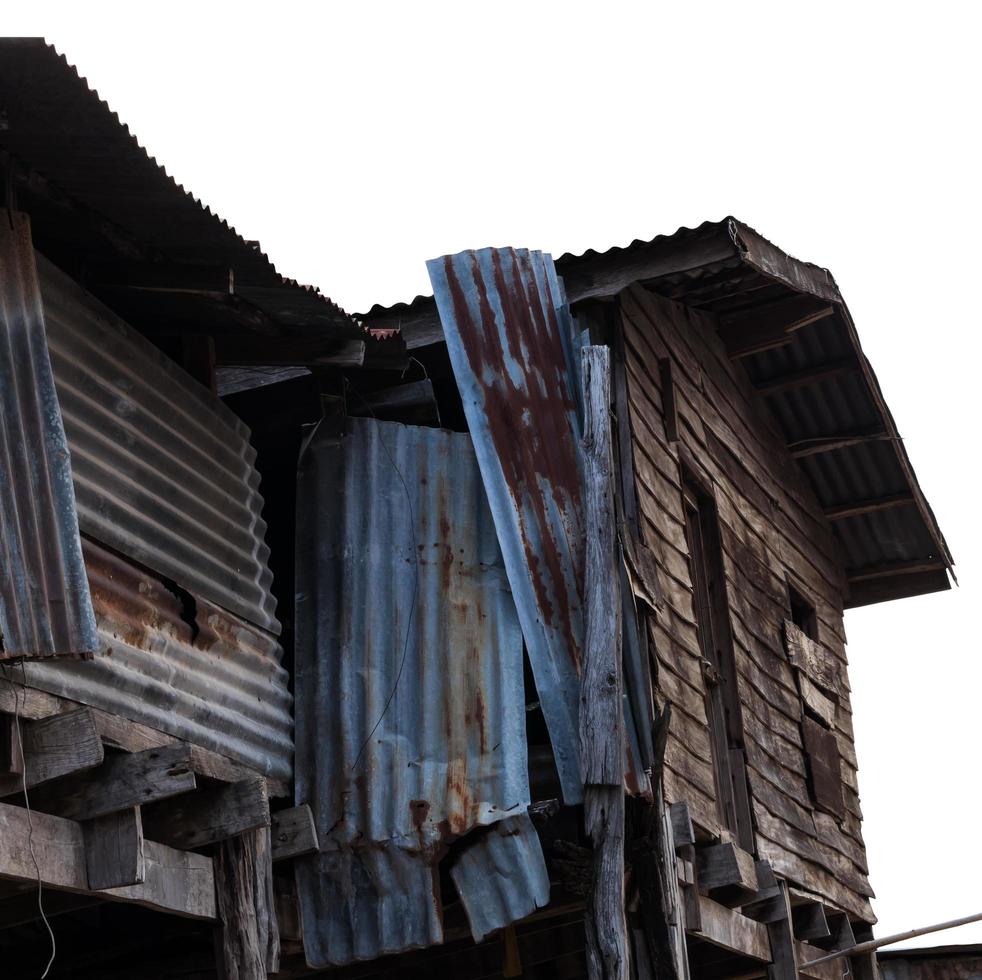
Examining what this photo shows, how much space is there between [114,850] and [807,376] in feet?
24.6

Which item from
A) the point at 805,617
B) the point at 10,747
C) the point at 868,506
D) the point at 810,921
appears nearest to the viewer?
the point at 10,747

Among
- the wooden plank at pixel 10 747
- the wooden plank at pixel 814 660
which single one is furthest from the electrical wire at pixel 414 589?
the wooden plank at pixel 814 660

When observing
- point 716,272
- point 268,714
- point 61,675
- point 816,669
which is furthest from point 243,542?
point 816,669

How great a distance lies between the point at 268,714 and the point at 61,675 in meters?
1.89

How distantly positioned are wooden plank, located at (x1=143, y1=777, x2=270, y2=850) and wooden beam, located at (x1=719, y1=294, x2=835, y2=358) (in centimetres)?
571

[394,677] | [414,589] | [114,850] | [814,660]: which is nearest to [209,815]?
[114,850]

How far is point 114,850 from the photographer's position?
19.3ft

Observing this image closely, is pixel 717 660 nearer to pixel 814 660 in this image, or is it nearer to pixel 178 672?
pixel 814 660

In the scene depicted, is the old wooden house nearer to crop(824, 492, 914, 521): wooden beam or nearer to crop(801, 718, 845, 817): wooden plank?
crop(801, 718, 845, 817): wooden plank

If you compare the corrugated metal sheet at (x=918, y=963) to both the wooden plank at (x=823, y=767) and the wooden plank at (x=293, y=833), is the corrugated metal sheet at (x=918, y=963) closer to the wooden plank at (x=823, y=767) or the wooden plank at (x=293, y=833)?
the wooden plank at (x=823, y=767)

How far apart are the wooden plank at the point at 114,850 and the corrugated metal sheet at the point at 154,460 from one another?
119 centimetres

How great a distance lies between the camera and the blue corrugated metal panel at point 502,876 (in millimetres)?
7504

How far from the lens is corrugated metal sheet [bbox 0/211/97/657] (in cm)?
545

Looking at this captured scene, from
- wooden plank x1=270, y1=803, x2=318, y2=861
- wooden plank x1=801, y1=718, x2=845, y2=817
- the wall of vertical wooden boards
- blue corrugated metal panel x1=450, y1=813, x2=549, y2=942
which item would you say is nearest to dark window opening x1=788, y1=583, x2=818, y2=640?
the wall of vertical wooden boards
